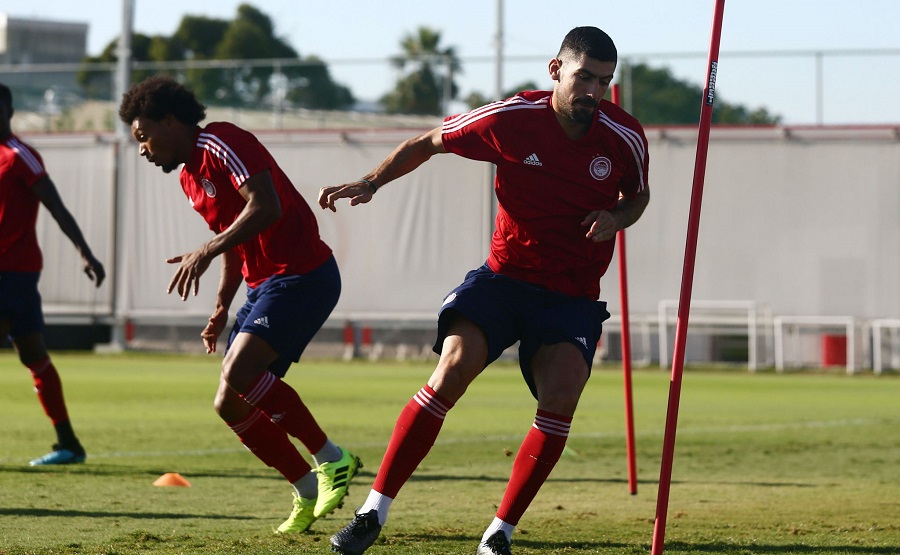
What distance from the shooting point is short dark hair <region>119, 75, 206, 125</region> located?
673cm

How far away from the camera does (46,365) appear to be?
9625mm

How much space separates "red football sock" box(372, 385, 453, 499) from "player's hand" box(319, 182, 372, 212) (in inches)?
33.3

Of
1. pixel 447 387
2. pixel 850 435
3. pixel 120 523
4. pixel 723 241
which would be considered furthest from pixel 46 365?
pixel 723 241

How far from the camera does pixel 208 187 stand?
22.0ft

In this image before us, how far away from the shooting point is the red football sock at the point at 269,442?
22.4 feet

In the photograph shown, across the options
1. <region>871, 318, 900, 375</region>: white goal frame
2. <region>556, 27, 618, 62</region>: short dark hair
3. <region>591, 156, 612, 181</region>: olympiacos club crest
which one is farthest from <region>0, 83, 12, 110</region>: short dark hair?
<region>871, 318, 900, 375</region>: white goal frame

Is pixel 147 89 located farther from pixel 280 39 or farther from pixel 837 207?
pixel 280 39

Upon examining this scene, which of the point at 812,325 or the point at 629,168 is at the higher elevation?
the point at 629,168

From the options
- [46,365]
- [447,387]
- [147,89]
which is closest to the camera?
[447,387]

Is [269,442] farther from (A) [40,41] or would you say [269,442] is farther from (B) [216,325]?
(A) [40,41]

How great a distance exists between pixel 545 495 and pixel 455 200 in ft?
62.1

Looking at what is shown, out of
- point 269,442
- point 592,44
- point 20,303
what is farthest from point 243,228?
point 20,303

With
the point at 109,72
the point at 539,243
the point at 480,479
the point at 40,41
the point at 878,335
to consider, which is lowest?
the point at 878,335

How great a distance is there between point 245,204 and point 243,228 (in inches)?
19.0
